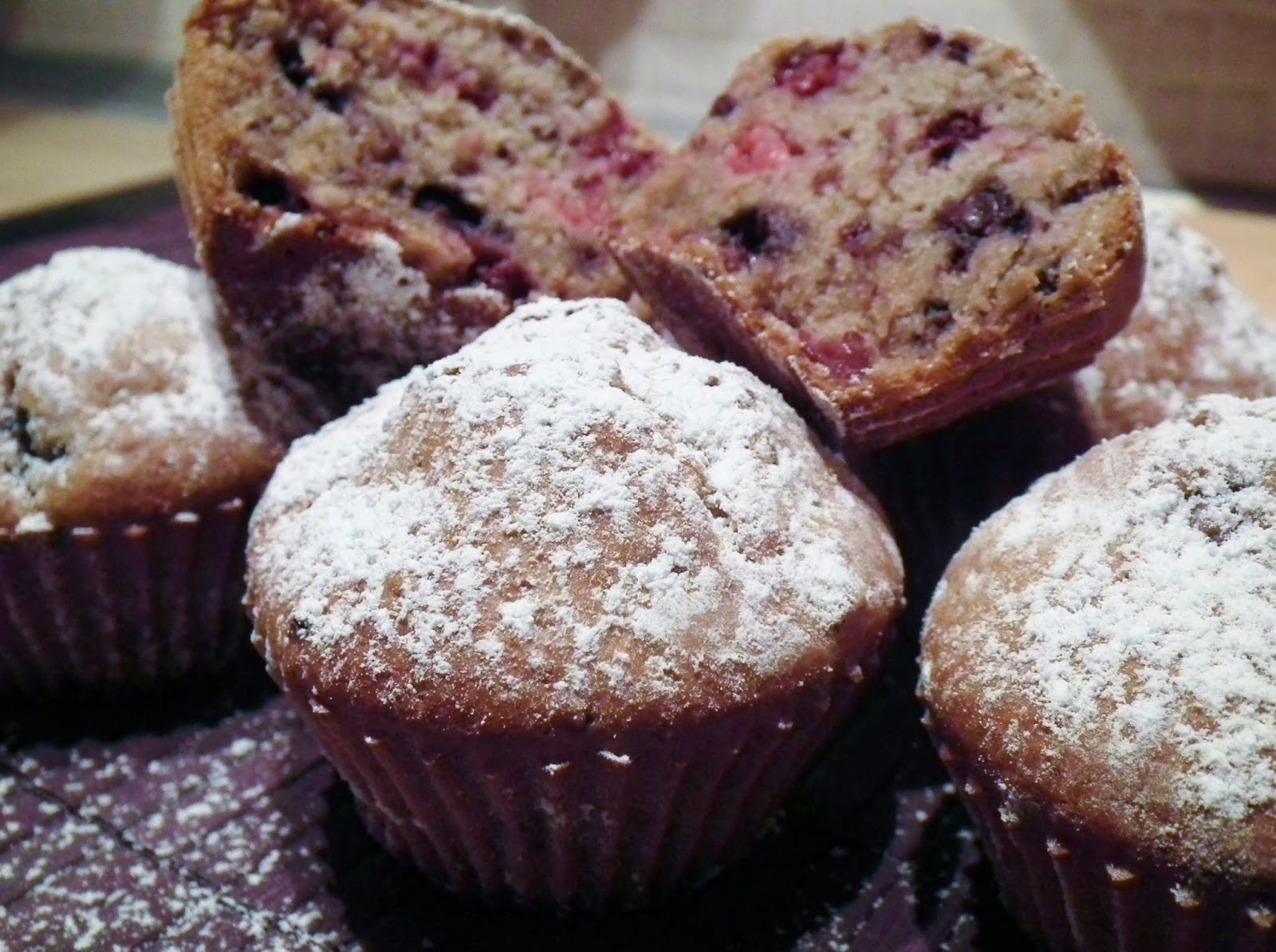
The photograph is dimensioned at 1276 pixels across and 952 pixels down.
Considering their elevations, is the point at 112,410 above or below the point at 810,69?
below

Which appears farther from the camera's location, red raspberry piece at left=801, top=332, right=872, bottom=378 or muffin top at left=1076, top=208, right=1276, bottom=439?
muffin top at left=1076, top=208, right=1276, bottom=439

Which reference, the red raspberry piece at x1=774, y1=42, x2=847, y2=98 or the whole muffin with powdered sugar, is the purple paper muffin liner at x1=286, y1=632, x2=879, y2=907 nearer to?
the whole muffin with powdered sugar

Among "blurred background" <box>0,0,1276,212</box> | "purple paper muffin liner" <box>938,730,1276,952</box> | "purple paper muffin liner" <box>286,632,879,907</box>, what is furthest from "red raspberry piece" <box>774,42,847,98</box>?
"blurred background" <box>0,0,1276,212</box>

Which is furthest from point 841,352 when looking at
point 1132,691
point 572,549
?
point 1132,691

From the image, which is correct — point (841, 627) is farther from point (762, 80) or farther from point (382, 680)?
point (762, 80)

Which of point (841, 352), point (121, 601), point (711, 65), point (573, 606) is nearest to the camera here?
point (573, 606)

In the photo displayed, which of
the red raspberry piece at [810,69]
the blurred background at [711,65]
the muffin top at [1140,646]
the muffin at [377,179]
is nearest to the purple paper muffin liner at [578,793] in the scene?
the muffin top at [1140,646]

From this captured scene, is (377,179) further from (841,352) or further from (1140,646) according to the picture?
(1140,646)
